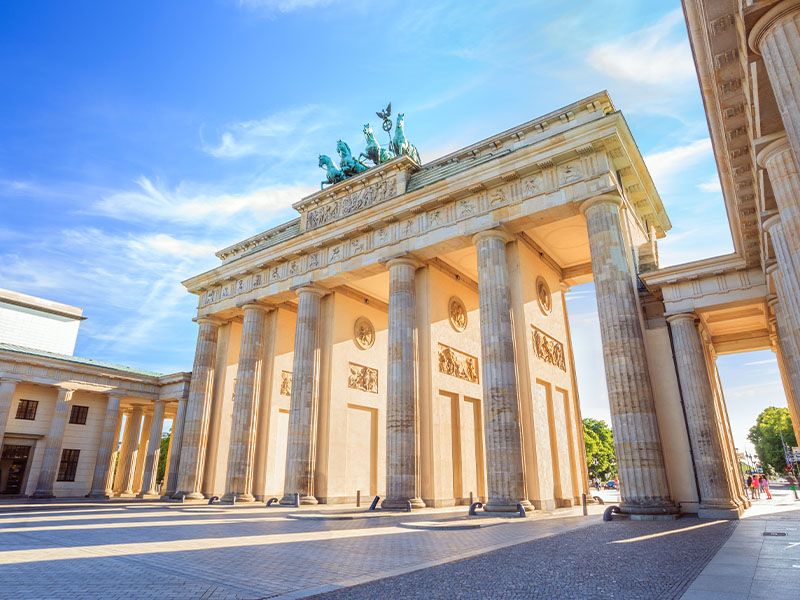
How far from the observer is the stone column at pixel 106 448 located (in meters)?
34.9

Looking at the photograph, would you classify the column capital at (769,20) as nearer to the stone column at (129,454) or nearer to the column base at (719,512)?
the column base at (719,512)

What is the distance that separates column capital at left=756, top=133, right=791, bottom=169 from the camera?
887 cm

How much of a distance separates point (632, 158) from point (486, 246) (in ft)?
22.2

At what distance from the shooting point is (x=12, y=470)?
1310 inches

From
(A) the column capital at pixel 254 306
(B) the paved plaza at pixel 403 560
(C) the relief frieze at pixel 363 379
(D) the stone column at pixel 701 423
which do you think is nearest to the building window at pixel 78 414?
(A) the column capital at pixel 254 306

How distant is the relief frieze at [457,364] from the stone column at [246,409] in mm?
10781

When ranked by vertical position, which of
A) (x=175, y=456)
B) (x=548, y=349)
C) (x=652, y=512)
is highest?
(x=548, y=349)

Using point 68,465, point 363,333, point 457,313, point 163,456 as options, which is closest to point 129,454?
point 68,465

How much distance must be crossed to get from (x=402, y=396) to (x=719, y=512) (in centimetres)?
1129

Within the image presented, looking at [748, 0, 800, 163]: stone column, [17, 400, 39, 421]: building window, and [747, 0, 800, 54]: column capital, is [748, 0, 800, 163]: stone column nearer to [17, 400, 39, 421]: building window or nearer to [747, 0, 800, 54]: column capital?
[747, 0, 800, 54]: column capital

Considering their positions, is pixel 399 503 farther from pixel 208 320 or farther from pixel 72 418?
pixel 72 418

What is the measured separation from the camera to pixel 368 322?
28531 mm

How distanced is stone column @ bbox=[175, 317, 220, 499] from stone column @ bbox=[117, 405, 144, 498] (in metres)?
13.6

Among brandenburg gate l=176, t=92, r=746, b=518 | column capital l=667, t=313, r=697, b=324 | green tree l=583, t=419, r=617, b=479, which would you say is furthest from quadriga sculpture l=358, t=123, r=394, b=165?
green tree l=583, t=419, r=617, b=479
